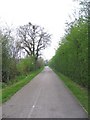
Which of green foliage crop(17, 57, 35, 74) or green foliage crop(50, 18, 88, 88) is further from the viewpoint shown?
green foliage crop(17, 57, 35, 74)

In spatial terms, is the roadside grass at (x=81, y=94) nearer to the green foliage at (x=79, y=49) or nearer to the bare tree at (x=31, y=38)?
the green foliage at (x=79, y=49)

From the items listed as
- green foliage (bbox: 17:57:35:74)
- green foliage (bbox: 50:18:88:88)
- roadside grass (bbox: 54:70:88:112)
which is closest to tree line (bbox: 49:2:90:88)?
green foliage (bbox: 50:18:88:88)

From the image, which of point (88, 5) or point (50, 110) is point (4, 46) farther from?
point (50, 110)

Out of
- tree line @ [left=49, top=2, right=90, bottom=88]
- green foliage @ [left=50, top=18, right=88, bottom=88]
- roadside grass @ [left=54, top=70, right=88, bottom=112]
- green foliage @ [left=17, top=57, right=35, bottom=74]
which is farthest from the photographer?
green foliage @ [left=17, top=57, right=35, bottom=74]

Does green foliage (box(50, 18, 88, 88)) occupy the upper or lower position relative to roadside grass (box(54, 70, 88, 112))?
A: upper

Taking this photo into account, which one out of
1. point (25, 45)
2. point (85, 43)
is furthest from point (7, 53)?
point (25, 45)

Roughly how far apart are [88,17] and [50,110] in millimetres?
7247

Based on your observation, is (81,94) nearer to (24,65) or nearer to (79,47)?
(79,47)

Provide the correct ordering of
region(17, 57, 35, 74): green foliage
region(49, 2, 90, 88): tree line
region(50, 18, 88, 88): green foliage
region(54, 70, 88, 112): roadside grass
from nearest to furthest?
region(54, 70, 88, 112): roadside grass, region(49, 2, 90, 88): tree line, region(50, 18, 88, 88): green foliage, region(17, 57, 35, 74): green foliage

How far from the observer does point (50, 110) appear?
13.8 m

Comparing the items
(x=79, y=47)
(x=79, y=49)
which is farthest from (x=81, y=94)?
(x=79, y=47)

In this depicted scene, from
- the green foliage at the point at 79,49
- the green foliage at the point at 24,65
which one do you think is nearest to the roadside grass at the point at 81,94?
the green foliage at the point at 79,49

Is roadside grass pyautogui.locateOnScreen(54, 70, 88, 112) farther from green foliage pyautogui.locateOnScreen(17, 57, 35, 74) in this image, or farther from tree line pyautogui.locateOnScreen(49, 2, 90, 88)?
green foliage pyautogui.locateOnScreen(17, 57, 35, 74)

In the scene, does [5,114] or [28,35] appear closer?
[5,114]
